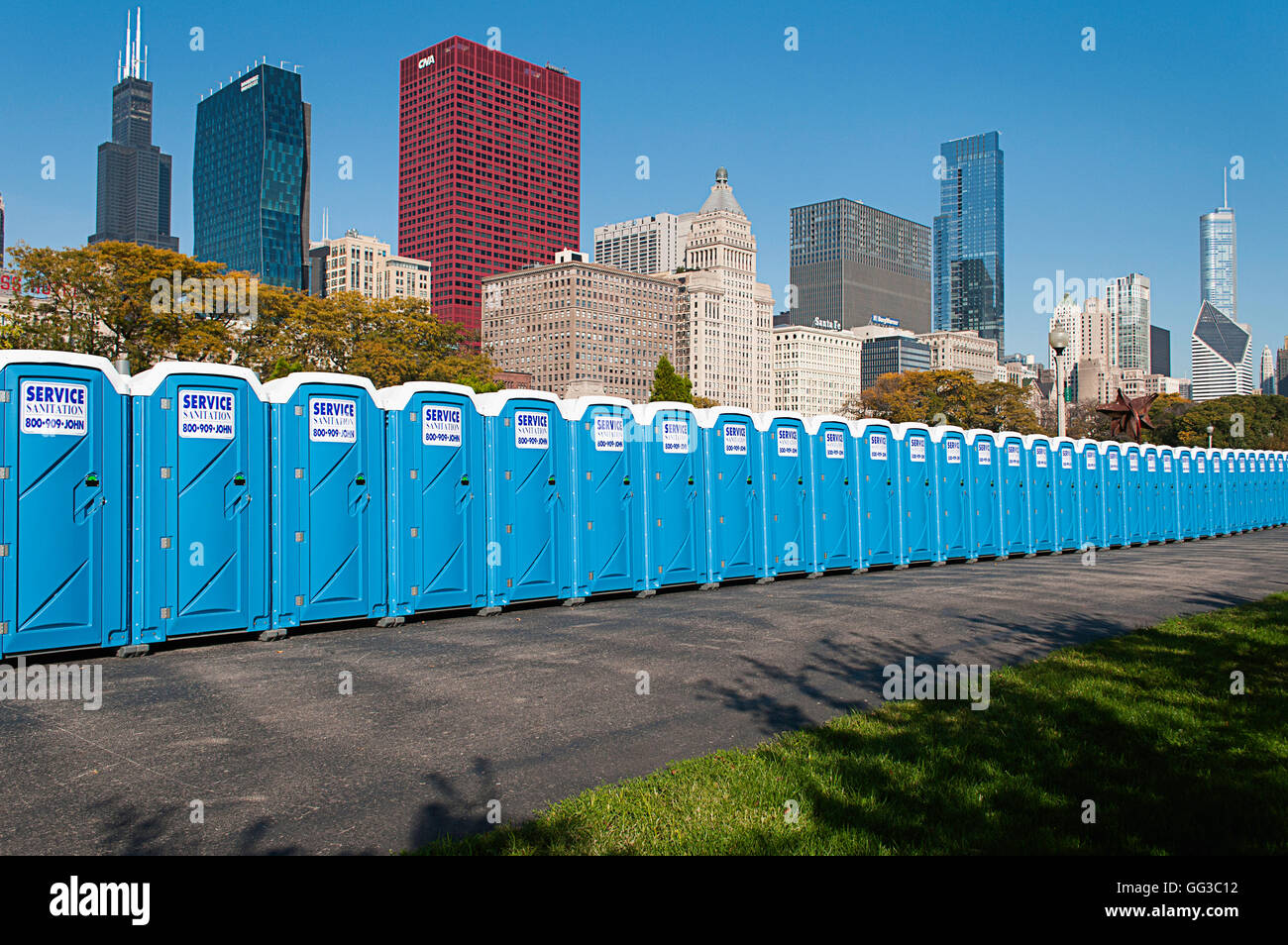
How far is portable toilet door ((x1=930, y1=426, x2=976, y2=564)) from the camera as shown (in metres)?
17.0

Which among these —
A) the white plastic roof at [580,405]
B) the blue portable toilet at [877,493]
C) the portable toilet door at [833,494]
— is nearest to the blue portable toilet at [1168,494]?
the blue portable toilet at [877,493]

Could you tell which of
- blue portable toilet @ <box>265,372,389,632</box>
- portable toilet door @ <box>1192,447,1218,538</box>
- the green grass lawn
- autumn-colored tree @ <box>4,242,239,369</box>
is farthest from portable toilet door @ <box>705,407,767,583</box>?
autumn-colored tree @ <box>4,242,239,369</box>

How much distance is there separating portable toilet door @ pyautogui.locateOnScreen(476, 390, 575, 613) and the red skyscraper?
157141 millimetres

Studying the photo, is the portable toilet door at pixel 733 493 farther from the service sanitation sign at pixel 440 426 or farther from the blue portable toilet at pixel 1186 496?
the blue portable toilet at pixel 1186 496

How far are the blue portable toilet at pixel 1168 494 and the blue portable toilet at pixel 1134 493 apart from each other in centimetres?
125

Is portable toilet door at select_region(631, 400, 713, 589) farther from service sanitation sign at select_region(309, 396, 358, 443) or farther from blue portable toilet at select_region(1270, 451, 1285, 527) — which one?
blue portable toilet at select_region(1270, 451, 1285, 527)

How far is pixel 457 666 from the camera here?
7312mm

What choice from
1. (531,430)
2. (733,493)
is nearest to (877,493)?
(733,493)

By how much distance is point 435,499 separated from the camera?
392 inches

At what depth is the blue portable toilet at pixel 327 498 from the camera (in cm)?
893
